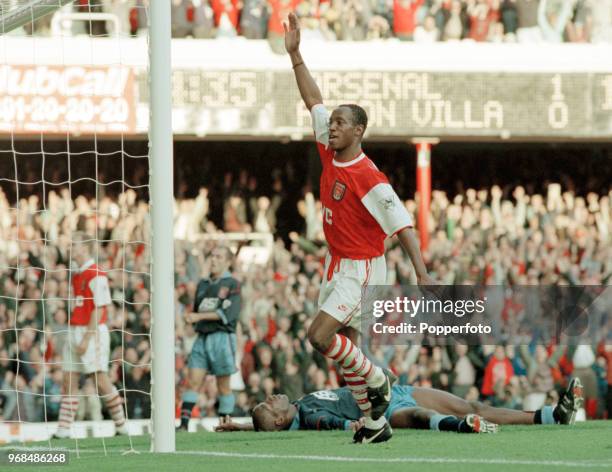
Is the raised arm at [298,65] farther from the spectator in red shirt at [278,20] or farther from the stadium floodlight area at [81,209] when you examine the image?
the spectator in red shirt at [278,20]

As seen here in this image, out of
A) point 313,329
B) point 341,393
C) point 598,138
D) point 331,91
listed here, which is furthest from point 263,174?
point 313,329

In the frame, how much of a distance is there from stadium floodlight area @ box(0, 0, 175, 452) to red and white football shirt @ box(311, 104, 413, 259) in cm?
96

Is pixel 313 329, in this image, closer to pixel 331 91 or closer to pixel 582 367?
pixel 582 367

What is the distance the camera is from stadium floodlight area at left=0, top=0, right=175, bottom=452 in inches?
327

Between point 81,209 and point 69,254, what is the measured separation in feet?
7.68

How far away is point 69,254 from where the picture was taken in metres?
15.2

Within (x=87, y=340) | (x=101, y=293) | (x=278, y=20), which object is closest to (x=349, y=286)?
(x=101, y=293)

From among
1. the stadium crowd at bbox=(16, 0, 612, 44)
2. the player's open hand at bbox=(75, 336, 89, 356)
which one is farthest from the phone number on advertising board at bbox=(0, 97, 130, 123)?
the player's open hand at bbox=(75, 336, 89, 356)

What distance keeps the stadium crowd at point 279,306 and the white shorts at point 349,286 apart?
174 inches

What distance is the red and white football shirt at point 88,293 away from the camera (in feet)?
40.0

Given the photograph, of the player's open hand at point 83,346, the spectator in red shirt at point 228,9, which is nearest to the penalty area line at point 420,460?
the player's open hand at point 83,346

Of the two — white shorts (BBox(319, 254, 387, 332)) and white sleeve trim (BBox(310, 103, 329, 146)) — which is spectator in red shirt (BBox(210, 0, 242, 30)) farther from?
white shorts (BBox(319, 254, 387, 332))

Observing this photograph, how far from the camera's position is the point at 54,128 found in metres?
19.2

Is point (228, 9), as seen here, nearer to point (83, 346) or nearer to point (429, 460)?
point (83, 346)
